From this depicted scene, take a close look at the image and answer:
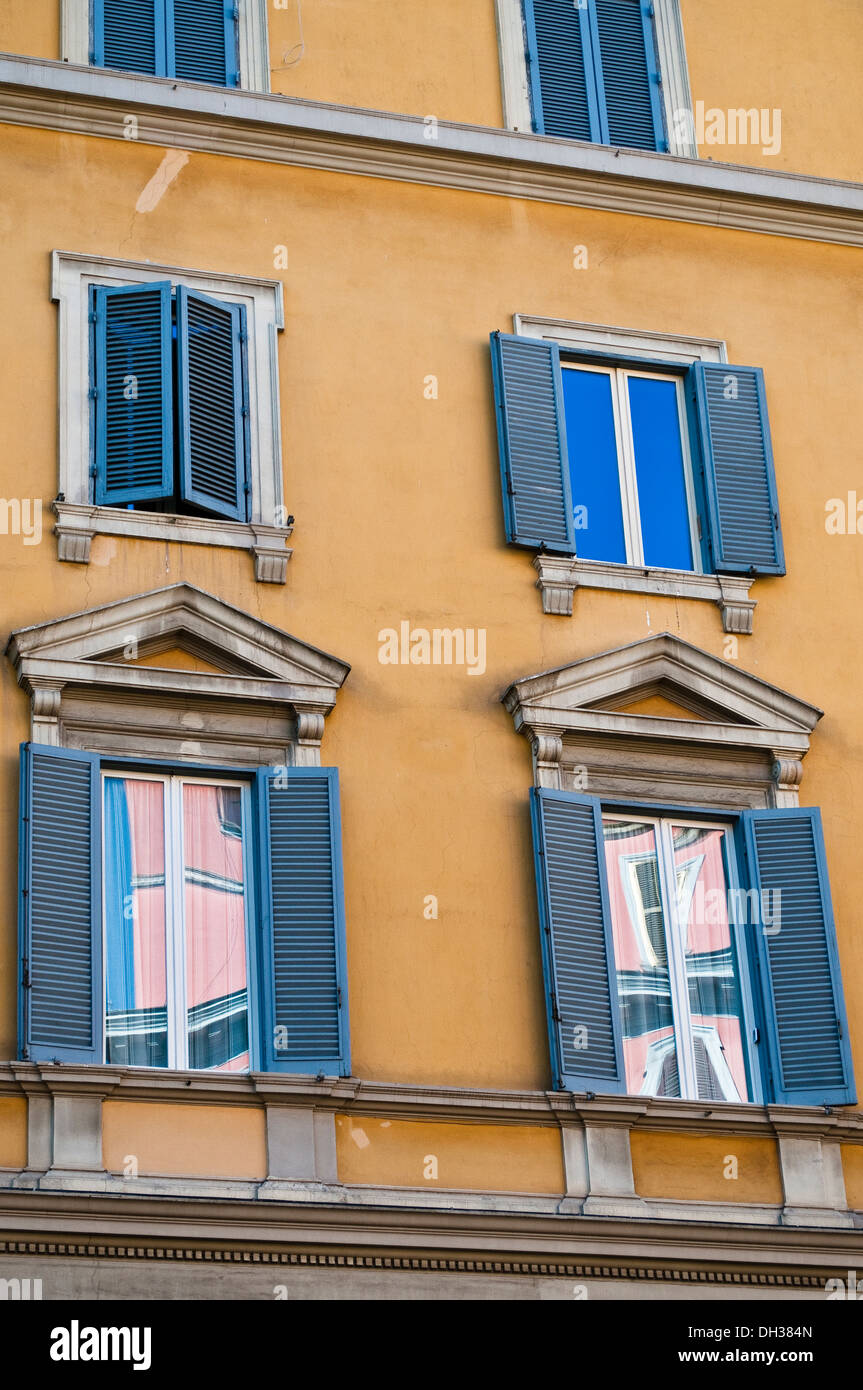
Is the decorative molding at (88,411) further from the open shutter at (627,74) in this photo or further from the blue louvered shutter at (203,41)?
the open shutter at (627,74)

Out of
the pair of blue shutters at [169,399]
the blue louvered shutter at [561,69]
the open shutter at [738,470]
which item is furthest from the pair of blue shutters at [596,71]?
the pair of blue shutters at [169,399]

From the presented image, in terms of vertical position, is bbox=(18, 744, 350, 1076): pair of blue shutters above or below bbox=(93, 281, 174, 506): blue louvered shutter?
below

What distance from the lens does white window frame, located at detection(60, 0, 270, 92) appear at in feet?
55.7

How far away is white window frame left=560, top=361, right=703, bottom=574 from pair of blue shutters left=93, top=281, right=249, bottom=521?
2.41 m

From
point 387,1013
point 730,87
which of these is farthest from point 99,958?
point 730,87

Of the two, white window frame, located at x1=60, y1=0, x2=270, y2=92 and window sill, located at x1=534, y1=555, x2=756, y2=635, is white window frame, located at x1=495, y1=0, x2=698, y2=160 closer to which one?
white window frame, located at x1=60, y1=0, x2=270, y2=92

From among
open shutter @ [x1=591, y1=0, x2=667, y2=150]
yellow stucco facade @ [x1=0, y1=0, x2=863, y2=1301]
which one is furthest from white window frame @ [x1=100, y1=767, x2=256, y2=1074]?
open shutter @ [x1=591, y1=0, x2=667, y2=150]

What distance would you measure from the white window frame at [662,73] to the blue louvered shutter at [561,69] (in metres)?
0.07

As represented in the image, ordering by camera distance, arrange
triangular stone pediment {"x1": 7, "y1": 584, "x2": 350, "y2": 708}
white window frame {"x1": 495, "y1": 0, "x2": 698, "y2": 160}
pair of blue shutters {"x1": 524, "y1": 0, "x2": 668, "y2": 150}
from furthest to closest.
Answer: pair of blue shutters {"x1": 524, "y1": 0, "x2": 668, "y2": 150} → white window frame {"x1": 495, "y1": 0, "x2": 698, "y2": 160} → triangular stone pediment {"x1": 7, "y1": 584, "x2": 350, "y2": 708}

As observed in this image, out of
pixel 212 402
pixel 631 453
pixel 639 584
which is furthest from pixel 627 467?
pixel 212 402

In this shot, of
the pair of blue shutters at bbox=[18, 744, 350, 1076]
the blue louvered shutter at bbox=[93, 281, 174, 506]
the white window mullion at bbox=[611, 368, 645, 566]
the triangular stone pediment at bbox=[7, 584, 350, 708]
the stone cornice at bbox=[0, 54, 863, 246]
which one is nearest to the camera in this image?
the pair of blue shutters at bbox=[18, 744, 350, 1076]

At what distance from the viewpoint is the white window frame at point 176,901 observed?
14352 mm

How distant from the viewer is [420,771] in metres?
15.5

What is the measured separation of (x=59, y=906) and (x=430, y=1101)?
244 cm
